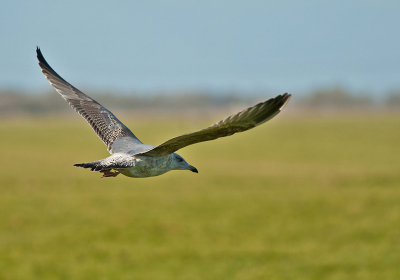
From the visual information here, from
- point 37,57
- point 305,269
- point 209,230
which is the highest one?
point 37,57

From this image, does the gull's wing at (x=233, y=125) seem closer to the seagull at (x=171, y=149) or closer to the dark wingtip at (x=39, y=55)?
the seagull at (x=171, y=149)

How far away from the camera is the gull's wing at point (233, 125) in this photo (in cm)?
313

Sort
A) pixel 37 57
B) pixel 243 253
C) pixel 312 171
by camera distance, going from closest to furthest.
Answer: pixel 37 57 → pixel 243 253 → pixel 312 171

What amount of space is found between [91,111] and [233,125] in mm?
2693

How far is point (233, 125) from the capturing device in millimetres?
3363

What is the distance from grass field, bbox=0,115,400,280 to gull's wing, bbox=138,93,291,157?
1541 centimetres

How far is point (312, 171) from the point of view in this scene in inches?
2108

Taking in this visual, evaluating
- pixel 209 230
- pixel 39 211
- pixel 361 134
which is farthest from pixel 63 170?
pixel 361 134

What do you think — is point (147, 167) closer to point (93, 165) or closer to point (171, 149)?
point (171, 149)

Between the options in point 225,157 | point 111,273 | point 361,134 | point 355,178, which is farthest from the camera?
point 361,134

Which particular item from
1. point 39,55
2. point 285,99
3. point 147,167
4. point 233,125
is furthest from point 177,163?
point 39,55

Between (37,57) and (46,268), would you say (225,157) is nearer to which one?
(46,268)

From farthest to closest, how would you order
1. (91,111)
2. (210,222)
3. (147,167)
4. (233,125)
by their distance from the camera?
(210,222)
(91,111)
(147,167)
(233,125)

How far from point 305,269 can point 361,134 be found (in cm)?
7318
